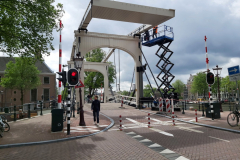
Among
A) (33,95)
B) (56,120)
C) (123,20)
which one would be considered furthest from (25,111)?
(33,95)

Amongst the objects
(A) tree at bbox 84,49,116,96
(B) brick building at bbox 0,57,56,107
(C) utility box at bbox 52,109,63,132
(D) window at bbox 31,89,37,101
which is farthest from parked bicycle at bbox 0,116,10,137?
(A) tree at bbox 84,49,116,96

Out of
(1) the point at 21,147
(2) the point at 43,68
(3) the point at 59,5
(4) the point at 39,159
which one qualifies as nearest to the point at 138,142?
(4) the point at 39,159

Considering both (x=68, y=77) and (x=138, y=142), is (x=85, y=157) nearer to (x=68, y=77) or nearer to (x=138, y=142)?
(x=138, y=142)

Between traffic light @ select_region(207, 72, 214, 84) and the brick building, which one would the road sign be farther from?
the brick building

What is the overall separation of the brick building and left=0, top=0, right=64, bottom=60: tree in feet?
91.4

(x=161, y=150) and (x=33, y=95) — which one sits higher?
(x=33, y=95)

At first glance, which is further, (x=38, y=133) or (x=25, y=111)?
(x=25, y=111)

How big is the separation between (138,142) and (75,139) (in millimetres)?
2298

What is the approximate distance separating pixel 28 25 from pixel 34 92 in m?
33.2

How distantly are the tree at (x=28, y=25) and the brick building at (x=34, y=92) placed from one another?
2786 centimetres

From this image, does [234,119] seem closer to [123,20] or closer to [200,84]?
[123,20]

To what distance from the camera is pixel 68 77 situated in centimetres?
743

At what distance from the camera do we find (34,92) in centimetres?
3931

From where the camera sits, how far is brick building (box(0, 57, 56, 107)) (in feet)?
122
